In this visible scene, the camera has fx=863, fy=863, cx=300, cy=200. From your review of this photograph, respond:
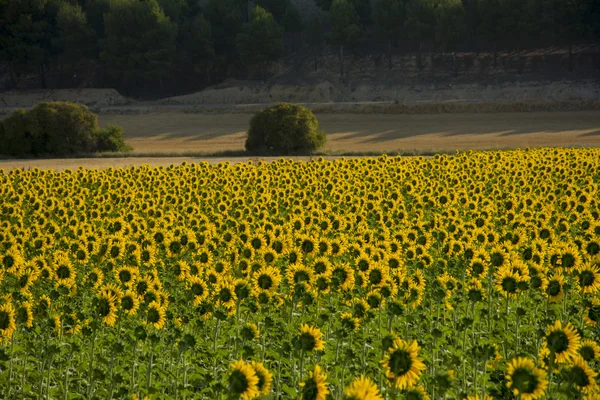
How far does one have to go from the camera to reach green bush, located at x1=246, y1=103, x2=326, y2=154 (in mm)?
43750

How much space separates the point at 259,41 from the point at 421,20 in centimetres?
1914

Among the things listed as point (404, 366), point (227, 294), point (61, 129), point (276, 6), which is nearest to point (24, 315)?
point (227, 294)

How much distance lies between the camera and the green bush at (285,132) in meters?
43.8

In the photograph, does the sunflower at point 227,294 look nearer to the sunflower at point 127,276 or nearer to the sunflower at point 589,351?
the sunflower at point 127,276

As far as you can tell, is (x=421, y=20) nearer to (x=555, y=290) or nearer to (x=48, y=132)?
(x=48, y=132)

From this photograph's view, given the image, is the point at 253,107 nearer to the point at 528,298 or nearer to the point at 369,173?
the point at 369,173

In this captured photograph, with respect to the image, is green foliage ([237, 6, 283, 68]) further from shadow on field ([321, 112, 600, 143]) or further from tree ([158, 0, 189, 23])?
shadow on field ([321, 112, 600, 143])

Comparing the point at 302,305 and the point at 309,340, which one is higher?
the point at 309,340

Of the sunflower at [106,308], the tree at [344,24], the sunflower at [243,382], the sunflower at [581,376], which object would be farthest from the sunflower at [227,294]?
the tree at [344,24]

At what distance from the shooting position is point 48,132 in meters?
43.5

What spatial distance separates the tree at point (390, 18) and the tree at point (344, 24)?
2.86 metres

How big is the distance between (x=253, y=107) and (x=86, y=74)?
39.2 m

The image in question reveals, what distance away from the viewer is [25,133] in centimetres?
4344

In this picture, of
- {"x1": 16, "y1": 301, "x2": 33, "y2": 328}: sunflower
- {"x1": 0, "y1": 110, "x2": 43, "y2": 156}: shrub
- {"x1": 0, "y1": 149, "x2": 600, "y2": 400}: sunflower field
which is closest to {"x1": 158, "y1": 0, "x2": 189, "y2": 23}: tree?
{"x1": 0, "y1": 110, "x2": 43, "y2": 156}: shrub
